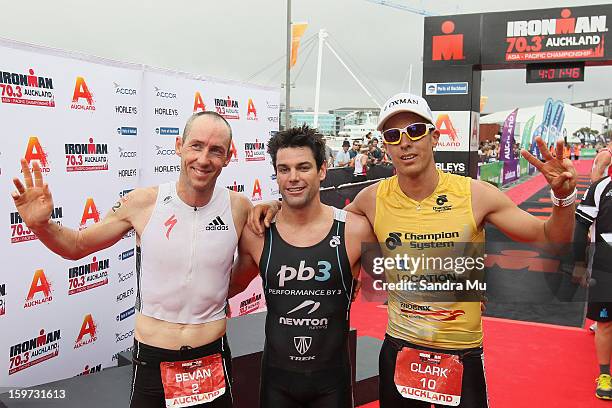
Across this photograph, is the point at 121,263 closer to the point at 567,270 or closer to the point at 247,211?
the point at 247,211

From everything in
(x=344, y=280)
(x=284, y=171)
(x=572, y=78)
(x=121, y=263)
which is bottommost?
(x=121, y=263)

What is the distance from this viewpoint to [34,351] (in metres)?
3.97

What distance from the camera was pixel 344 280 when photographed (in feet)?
8.87

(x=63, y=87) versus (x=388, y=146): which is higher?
(x=63, y=87)

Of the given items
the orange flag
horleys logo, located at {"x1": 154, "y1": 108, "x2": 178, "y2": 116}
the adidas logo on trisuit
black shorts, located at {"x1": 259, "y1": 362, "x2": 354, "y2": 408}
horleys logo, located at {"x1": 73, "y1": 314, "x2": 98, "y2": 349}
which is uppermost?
the orange flag

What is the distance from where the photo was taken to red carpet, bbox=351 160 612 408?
4.39m

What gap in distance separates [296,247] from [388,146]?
0.71 meters

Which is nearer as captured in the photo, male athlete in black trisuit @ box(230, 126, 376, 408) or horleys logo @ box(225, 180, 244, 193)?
male athlete in black trisuit @ box(230, 126, 376, 408)

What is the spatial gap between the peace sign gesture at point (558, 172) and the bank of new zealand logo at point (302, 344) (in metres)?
1.35

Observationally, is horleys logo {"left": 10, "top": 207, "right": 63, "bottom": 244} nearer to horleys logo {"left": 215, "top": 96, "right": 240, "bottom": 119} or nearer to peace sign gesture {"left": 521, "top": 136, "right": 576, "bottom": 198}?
horleys logo {"left": 215, "top": 96, "right": 240, "bottom": 119}

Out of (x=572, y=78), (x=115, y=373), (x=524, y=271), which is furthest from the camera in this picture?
(x=572, y=78)

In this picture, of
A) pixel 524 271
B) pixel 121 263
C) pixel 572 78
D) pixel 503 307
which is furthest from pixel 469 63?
pixel 121 263

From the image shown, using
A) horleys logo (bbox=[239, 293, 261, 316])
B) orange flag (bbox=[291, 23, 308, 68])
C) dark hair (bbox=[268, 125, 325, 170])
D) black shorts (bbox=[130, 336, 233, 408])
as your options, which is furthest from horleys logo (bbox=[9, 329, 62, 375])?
orange flag (bbox=[291, 23, 308, 68])

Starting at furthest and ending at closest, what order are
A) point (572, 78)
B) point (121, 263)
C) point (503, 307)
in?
point (572, 78) → point (503, 307) → point (121, 263)
